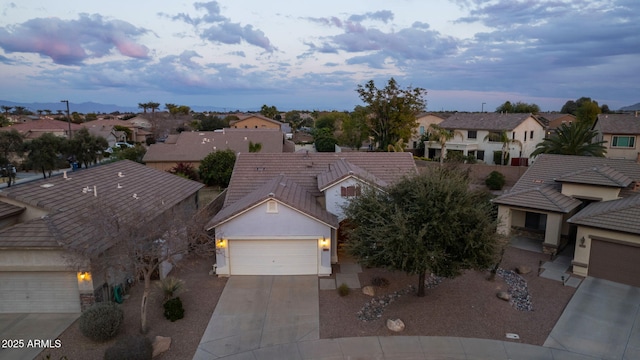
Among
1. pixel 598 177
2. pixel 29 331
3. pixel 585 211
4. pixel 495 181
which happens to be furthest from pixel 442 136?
pixel 29 331

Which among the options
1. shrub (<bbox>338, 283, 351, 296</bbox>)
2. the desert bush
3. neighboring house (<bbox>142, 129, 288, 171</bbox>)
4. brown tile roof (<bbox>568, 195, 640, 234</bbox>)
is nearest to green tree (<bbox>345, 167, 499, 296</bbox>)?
shrub (<bbox>338, 283, 351, 296</bbox>)

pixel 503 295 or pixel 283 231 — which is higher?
pixel 283 231

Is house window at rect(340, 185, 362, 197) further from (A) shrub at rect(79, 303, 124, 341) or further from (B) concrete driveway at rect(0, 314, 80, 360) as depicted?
(B) concrete driveway at rect(0, 314, 80, 360)

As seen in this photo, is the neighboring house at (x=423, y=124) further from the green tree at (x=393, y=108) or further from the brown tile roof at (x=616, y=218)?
the brown tile roof at (x=616, y=218)

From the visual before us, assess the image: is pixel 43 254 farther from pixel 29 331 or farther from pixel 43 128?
pixel 43 128

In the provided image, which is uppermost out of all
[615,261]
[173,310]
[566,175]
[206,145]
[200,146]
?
[566,175]

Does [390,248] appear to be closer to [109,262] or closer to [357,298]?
[357,298]

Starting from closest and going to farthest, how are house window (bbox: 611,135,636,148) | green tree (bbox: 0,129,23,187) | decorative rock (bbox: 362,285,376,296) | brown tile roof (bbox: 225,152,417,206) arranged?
decorative rock (bbox: 362,285,376,296) → brown tile roof (bbox: 225,152,417,206) → green tree (bbox: 0,129,23,187) → house window (bbox: 611,135,636,148)
